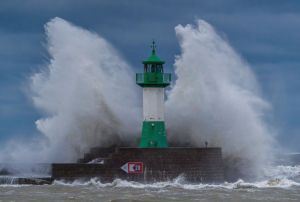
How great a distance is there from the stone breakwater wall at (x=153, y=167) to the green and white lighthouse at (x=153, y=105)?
1.22 meters

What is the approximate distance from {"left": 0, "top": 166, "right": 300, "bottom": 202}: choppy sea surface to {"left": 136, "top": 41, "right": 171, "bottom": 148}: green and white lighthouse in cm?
214

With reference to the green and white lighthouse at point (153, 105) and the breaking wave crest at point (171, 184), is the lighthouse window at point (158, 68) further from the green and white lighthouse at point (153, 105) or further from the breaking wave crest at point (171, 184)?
the breaking wave crest at point (171, 184)

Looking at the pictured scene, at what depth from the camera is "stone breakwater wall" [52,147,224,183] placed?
70.0 feet

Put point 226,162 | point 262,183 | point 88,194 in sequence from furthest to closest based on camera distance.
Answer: point 226,162
point 262,183
point 88,194

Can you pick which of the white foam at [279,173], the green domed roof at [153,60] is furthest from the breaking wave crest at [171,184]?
the green domed roof at [153,60]

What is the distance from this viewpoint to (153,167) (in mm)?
21359

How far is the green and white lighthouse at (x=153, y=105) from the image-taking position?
22.6 meters

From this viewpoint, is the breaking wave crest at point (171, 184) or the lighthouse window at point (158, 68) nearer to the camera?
the breaking wave crest at point (171, 184)

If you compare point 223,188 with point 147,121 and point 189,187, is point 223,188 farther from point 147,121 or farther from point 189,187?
point 147,121

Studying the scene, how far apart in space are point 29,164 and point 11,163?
893 millimetres

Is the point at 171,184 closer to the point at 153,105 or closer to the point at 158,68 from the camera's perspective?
the point at 153,105

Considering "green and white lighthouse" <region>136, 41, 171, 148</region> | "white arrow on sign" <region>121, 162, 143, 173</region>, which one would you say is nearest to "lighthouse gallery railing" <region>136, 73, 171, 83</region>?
"green and white lighthouse" <region>136, 41, 171, 148</region>

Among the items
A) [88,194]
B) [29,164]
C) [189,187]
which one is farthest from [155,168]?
[29,164]

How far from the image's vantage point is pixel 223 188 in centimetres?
2061
